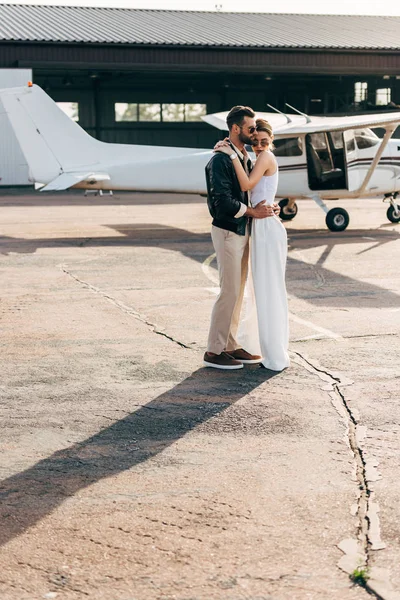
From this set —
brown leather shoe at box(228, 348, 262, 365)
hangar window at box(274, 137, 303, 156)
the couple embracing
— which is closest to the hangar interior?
hangar window at box(274, 137, 303, 156)

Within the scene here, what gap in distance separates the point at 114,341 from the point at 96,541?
14.0 feet

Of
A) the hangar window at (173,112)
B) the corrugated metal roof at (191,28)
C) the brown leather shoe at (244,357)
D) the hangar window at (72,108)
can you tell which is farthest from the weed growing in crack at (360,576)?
the hangar window at (173,112)

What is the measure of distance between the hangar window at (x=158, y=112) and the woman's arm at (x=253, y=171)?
34.5 m

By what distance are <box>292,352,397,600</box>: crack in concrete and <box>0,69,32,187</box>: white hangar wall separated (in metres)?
27.8

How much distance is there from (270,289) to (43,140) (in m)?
11.6

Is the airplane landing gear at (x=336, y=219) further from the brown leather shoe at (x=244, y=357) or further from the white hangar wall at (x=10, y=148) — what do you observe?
the white hangar wall at (x=10, y=148)

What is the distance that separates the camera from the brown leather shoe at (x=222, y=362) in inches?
290

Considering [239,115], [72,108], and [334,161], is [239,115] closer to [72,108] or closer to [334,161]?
[334,161]

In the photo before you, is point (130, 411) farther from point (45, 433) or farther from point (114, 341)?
point (114, 341)

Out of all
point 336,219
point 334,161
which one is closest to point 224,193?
point 336,219

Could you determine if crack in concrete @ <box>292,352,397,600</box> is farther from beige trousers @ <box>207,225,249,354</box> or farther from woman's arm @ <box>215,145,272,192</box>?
woman's arm @ <box>215,145,272,192</box>

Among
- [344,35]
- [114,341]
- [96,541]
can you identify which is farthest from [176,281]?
[344,35]

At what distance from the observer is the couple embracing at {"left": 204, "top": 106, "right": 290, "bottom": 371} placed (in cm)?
717

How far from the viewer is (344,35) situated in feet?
128
